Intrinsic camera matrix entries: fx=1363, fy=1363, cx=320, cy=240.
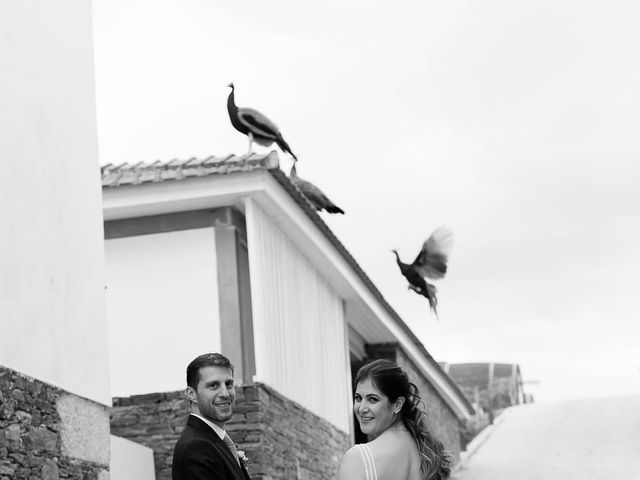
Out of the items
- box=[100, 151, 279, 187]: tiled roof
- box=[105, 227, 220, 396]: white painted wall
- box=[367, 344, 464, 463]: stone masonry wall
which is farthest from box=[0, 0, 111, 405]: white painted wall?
box=[367, 344, 464, 463]: stone masonry wall

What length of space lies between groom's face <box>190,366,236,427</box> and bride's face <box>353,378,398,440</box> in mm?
774

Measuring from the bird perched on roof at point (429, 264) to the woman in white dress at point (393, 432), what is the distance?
45.4ft

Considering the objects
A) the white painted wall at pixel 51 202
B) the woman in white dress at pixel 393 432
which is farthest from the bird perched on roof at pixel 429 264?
the woman in white dress at pixel 393 432

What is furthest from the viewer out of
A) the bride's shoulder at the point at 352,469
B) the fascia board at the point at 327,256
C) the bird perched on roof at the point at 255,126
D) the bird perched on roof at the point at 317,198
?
the bird perched on roof at the point at 317,198

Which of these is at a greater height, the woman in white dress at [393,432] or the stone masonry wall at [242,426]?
the stone masonry wall at [242,426]

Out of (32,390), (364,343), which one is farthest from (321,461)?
(32,390)

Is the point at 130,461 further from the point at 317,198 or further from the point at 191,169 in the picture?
the point at 317,198

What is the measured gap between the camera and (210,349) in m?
13.0

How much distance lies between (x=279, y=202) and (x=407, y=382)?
8471 mm

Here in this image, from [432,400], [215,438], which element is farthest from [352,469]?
[432,400]

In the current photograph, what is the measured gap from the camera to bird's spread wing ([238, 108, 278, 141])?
13.9 metres

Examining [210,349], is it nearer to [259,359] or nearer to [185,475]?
[259,359]

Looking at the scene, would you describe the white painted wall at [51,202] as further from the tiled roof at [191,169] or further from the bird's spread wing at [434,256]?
the bird's spread wing at [434,256]

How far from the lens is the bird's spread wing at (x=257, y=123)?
13875 mm
